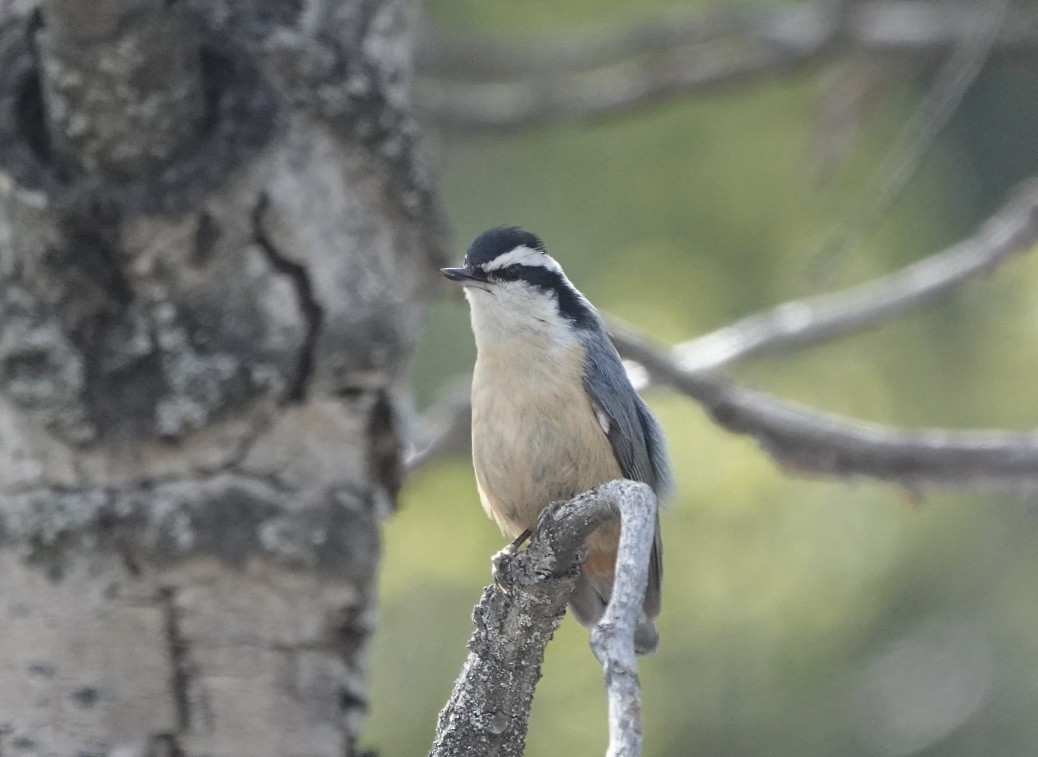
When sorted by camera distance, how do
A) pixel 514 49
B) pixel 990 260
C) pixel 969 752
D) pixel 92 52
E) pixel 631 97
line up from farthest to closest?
pixel 969 752
pixel 514 49
pixel 631 97
pixel 990 260
pixel 92 52

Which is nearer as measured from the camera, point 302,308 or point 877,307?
point 302,308

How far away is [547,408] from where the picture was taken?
3.03 meters

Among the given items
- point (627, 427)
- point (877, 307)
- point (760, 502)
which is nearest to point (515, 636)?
point (627, 427)

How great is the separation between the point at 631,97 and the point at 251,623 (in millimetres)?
2729

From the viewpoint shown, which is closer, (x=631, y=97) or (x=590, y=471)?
(x=590, y=471)

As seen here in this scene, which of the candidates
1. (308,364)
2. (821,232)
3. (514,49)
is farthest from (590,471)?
(821,232)

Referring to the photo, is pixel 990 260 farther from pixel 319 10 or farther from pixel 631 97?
pixel 319 10

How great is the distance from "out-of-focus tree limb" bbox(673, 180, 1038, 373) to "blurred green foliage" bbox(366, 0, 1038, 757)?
14 centimetres

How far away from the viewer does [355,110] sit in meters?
2.48

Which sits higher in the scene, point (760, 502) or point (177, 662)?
point (760, 502)

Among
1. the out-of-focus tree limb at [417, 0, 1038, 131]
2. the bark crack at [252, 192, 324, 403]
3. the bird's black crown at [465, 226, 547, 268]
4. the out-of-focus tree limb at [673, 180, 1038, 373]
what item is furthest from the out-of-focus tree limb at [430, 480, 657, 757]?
the out-of-focus tree limb at [417, 0, 1038, 131]

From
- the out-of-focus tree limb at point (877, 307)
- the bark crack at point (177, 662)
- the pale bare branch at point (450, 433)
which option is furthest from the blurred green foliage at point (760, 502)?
the bark crack at point (177, 662)

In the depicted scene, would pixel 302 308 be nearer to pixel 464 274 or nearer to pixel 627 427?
pixel 464 274

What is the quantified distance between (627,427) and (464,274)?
0.53 metres
